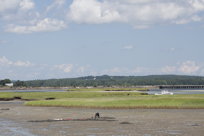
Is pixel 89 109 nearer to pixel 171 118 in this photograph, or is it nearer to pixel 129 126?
pixel 171 118

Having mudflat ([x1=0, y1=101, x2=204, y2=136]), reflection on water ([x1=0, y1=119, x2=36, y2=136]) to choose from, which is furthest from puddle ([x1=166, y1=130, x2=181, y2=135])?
reflection on water ([x1=0, y1=119, x2=36, y2=136])

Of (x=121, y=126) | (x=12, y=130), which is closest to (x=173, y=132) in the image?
(x=121, y=126)

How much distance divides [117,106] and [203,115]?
63.1 ft

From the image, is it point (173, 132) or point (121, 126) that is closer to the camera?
point (173, 132)

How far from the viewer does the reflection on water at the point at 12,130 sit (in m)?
44.6

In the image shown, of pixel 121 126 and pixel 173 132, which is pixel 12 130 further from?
pixel 173 132

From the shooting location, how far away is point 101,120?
2174 inches

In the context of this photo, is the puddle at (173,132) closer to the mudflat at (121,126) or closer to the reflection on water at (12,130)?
the mudflat at (121,126)

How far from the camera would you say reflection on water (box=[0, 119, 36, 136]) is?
146 feet

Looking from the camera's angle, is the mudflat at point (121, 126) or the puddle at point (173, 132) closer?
the puddle at point (173, 132)

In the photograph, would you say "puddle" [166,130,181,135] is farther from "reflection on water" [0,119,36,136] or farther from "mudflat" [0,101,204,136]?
"reflection on water" [0,119,36,136]

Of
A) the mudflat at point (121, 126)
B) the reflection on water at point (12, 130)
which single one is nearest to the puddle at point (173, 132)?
the mudflat at point (121, 126)

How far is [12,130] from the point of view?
4791 centimetres

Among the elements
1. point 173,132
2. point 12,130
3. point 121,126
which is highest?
point 121,126
